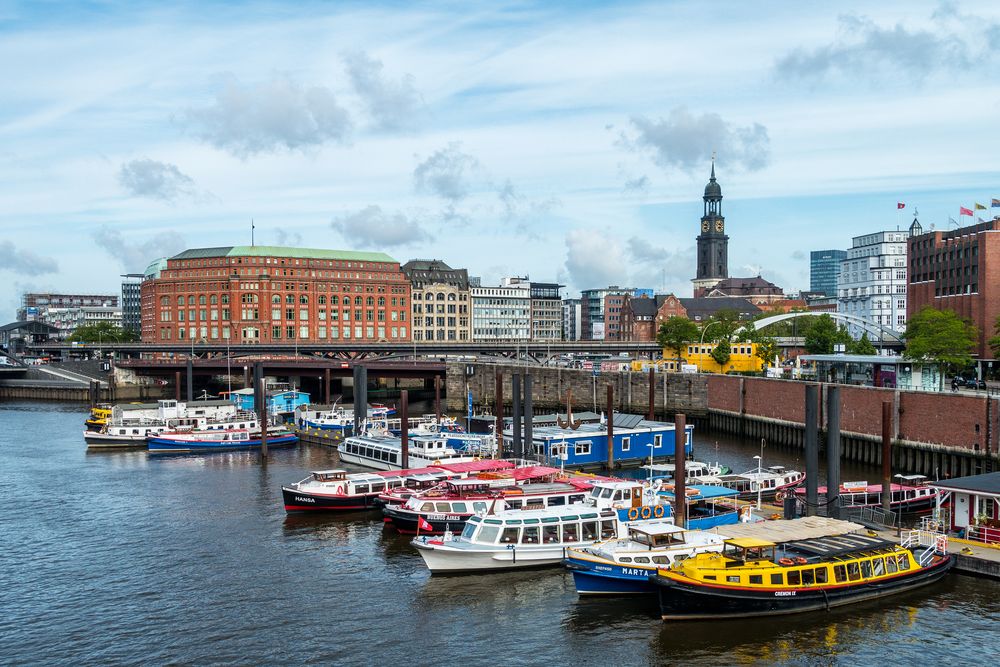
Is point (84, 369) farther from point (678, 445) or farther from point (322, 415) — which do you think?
point (678, 445)

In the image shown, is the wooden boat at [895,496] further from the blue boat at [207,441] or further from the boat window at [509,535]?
the blue boat at [207,441]

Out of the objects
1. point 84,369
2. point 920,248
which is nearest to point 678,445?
point 920,248

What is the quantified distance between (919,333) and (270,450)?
73686 millimetres

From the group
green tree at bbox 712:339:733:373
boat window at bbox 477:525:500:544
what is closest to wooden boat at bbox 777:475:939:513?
boat window at bbox 477:525:500:544

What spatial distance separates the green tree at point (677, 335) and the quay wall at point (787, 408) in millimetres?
24749

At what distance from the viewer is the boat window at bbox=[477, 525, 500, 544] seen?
4541 centimetres

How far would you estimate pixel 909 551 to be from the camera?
41938mm

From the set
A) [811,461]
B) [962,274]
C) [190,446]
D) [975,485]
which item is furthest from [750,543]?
[962,274]

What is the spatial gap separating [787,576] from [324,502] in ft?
100

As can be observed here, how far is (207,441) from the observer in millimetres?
92062

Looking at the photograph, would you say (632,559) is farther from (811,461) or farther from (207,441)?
(207,441)

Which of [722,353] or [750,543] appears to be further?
[722,353]

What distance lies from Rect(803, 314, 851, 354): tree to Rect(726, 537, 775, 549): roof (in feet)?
364

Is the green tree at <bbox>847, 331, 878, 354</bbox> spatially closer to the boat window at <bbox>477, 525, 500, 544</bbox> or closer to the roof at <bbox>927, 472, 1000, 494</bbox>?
the roof at <bbox>927, 472, 1000, 494</bbox>
